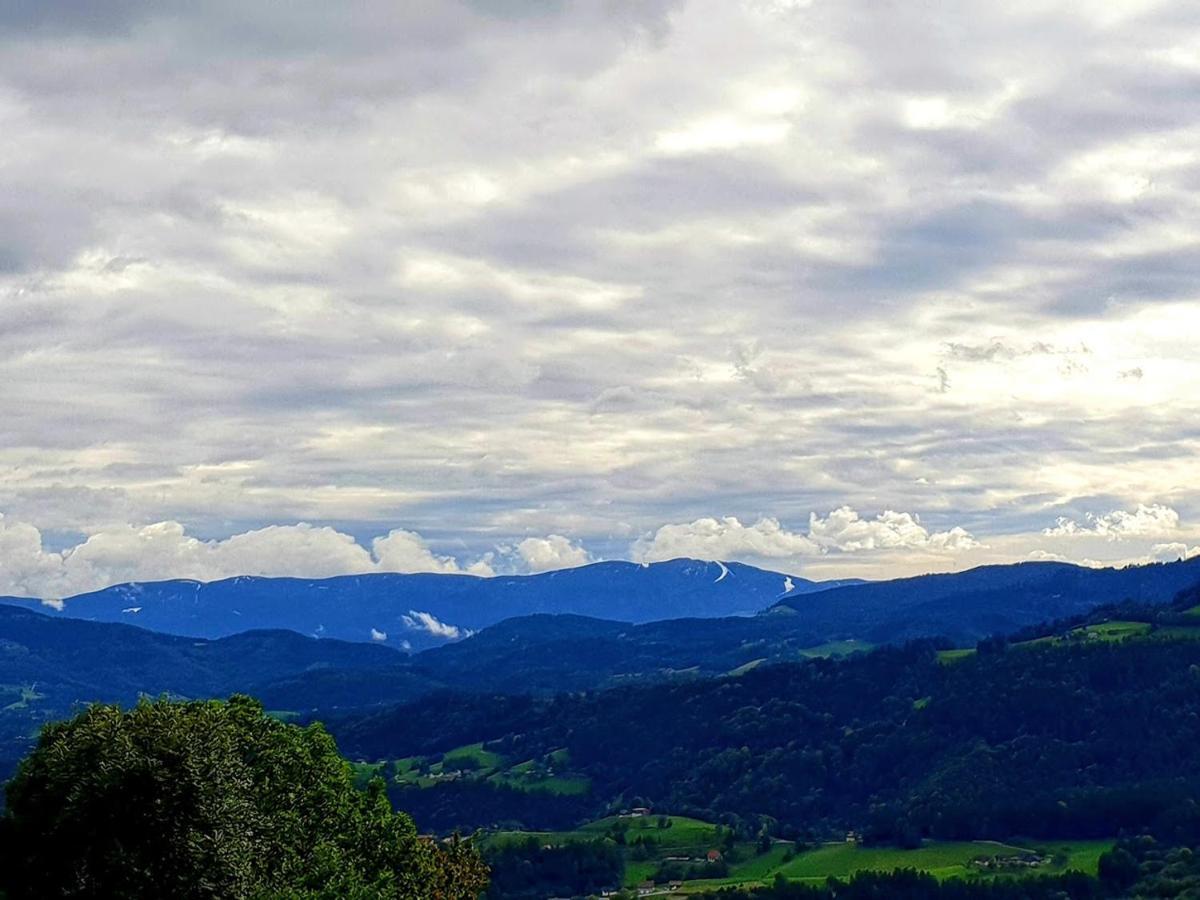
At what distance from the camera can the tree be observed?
241 ft

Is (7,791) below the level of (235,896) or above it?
above

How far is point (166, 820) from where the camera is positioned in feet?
243

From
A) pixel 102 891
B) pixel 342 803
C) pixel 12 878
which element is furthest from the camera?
pixel 342 803

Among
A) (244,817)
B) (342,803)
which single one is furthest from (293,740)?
(244,817)

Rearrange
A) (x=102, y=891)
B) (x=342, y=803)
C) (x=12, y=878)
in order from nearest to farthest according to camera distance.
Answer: (x=102, y=891) → (x=12, y=878) → (x=342, y=803)

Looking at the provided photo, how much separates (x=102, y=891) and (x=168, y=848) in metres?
4.12

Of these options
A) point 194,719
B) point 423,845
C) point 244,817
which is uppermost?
point 194,719

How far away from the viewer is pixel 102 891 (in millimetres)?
73438

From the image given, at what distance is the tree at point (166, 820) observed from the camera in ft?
241

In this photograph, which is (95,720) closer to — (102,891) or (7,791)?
(7,791)

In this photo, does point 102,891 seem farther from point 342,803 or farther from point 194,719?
point 342,803

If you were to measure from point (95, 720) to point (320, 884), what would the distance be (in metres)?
17.6

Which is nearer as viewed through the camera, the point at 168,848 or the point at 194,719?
the point at 168,848

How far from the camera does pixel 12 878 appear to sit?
79438 millimetres
